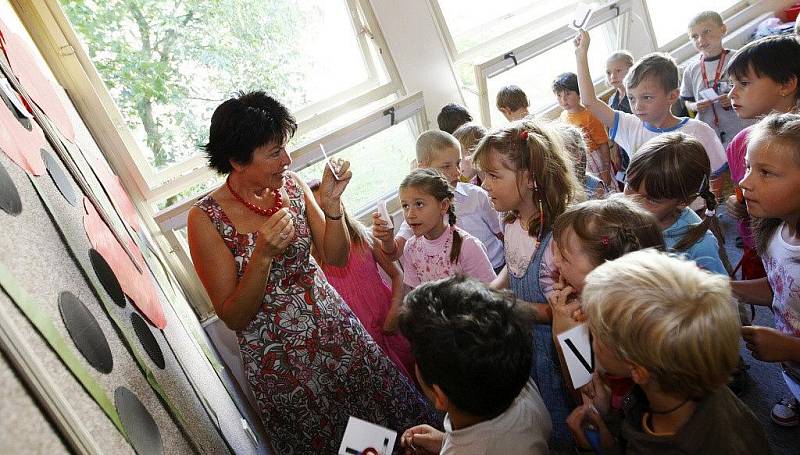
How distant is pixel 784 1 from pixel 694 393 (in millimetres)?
6220

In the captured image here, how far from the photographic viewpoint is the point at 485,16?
381 centimetres

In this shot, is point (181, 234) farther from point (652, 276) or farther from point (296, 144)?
point (652, 276)

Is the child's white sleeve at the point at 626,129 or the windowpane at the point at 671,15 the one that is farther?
the windowpane at the point at 671,15

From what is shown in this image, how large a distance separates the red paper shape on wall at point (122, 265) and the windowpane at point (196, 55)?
1730 millimetres

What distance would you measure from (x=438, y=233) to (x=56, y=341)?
1609 mm

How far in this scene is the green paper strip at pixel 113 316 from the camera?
67cm

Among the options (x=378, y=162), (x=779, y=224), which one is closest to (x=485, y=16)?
(x=378, y=162)

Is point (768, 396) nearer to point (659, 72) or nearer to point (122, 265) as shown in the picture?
point (659, 72)

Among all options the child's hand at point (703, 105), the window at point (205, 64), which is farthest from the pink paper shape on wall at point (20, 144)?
the child's hand at point (703, 105)

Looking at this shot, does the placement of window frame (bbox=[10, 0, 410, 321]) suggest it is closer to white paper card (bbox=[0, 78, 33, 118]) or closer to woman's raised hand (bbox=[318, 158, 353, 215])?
woman's raised hand (bbox=[318, 158, 353, 215])

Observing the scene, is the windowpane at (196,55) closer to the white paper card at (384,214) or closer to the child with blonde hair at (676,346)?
the white paper card at (384,214)

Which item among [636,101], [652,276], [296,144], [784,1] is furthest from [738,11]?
[652,276]

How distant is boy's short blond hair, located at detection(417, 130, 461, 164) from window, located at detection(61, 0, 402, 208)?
2.62ft

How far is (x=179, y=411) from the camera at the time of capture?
87 centimetres
